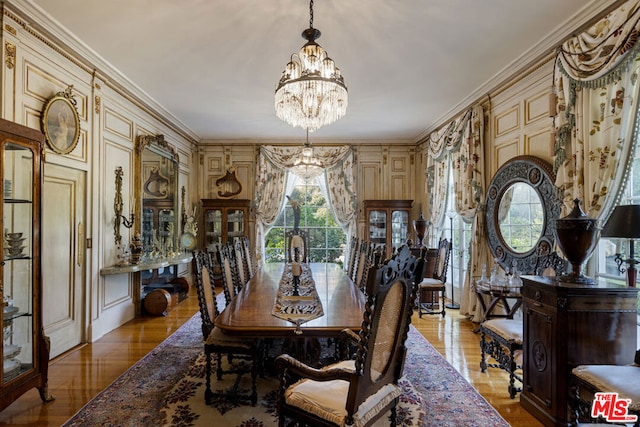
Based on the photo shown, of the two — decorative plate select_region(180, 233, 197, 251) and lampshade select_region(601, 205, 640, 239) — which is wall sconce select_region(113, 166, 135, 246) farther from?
lampshade select_region(601, 205, 640, 239)

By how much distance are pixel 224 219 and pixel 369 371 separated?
19.5 feet

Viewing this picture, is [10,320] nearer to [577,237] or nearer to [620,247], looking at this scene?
[577,237]

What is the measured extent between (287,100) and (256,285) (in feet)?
5.52

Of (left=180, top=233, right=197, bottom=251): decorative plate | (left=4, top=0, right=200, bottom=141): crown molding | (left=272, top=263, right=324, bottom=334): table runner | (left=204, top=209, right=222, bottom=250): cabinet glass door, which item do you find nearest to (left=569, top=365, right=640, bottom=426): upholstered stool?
(left=272, top=263, right=324, bottom=334): table runner

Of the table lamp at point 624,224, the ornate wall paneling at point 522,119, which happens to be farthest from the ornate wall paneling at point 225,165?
the table lamp at point 624,224

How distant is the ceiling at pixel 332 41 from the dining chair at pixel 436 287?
2104mm

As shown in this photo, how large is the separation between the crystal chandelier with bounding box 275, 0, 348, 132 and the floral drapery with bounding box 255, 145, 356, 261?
4.14m

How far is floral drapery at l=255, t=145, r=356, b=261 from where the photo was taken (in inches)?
285


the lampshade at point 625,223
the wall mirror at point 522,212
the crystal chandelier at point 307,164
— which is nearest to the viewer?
the lampshade at point 625,223

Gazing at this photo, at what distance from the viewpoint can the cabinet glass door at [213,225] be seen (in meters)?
7.14

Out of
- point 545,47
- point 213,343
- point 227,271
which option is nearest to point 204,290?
point 213,343

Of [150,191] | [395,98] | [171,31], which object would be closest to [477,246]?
[395,98]

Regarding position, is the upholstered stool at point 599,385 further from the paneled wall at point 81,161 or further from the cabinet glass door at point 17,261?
the paneled wall at point 81,161

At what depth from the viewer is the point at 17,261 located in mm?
2387
